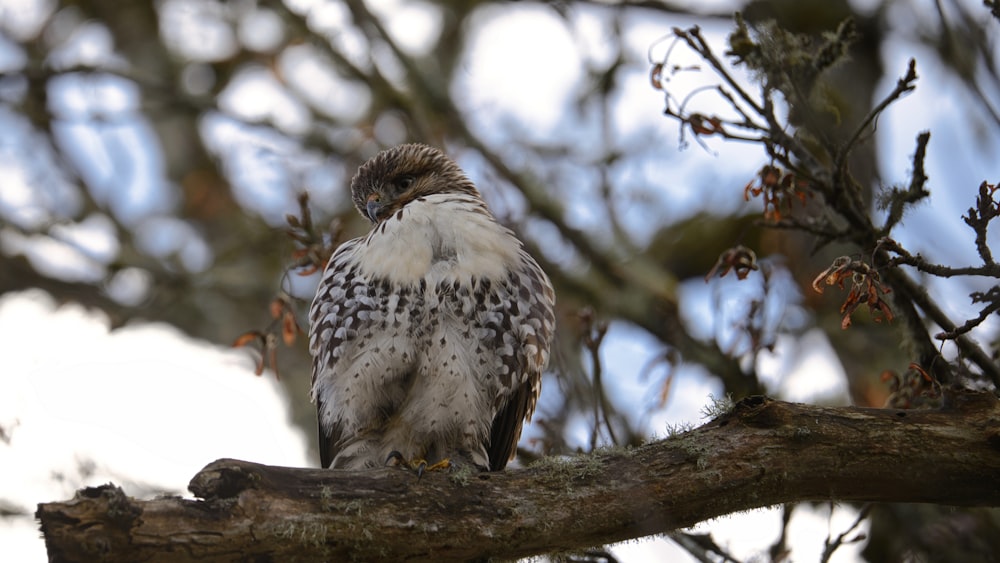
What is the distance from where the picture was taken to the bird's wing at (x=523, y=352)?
3.97 m

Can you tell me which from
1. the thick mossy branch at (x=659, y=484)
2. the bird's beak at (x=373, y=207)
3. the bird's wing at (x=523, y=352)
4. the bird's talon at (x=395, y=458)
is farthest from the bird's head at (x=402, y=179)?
the thick mossy branch at (x=659, y=484)

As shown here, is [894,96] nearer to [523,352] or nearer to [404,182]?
[523,352]

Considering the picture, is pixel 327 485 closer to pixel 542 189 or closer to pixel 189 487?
pixel 189 487

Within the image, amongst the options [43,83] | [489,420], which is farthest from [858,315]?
[43,83]

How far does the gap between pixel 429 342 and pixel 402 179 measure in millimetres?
1323

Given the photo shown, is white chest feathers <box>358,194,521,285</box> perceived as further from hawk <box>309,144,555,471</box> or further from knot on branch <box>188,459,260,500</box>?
knot on branch <box>188,459,260,500</box>

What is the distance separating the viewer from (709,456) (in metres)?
3.01

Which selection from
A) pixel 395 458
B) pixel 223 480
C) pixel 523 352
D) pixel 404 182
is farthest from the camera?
pixel 404 182

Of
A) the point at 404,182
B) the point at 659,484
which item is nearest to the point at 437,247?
the point at 404,182

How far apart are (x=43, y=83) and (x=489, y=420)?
4978 mm

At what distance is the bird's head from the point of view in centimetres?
479

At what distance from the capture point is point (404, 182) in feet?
16.0

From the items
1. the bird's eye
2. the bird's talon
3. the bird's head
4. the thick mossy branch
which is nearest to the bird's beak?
the bird's head

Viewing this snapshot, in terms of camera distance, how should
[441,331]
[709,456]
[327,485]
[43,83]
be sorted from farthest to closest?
[43,83], [441,331], [709,456], [327,485]
